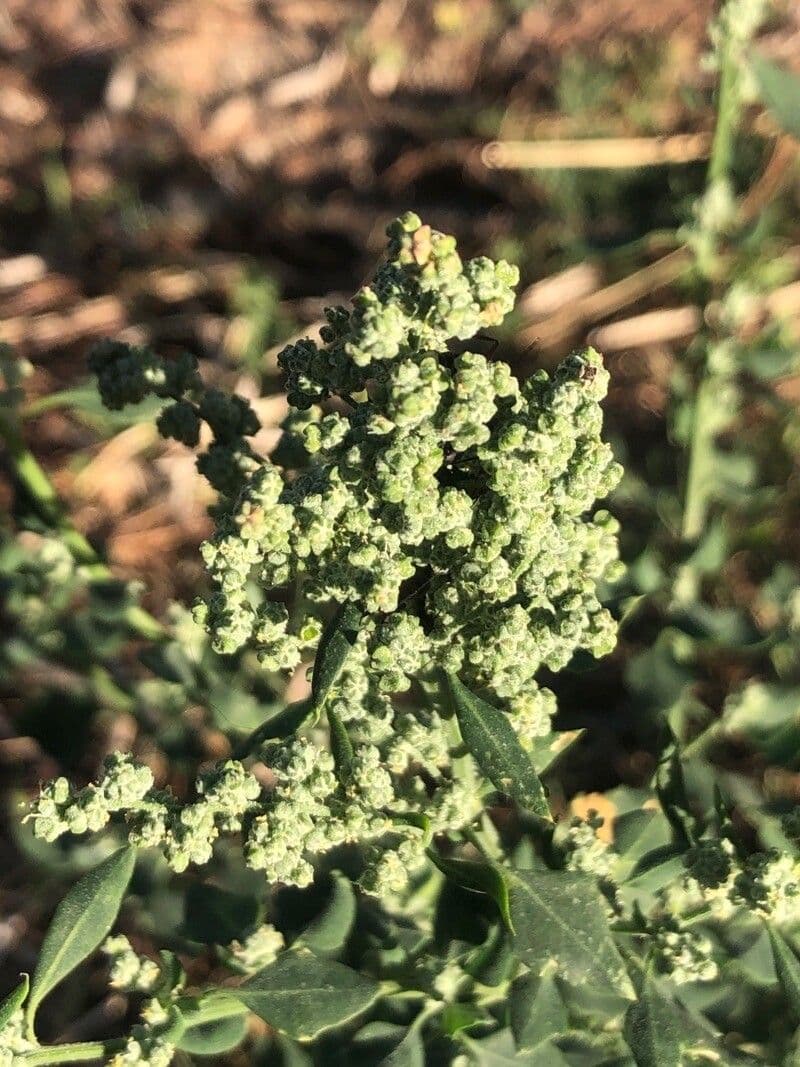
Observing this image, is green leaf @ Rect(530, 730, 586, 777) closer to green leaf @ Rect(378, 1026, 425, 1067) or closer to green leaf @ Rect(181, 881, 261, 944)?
green leaf @ Rect(378, 1026, 425, 1067)

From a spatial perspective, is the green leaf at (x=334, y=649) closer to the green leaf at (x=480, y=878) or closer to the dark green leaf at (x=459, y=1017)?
the green leaf at (x=480, y=878)

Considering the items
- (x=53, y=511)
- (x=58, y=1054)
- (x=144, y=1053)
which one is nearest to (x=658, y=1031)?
(x=144, y=1053)

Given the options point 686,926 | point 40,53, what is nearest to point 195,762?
point 686,926

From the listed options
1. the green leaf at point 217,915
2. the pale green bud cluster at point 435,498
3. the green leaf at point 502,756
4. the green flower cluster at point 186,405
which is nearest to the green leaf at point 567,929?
the green leaf at point 502,756

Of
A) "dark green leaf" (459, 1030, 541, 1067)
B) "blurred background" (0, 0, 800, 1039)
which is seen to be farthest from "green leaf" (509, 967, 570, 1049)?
"blurred background" (0, 0, 800, 1039)

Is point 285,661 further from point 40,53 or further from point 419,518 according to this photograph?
point 40,53

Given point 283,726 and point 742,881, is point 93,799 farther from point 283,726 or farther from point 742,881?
point 742,881
